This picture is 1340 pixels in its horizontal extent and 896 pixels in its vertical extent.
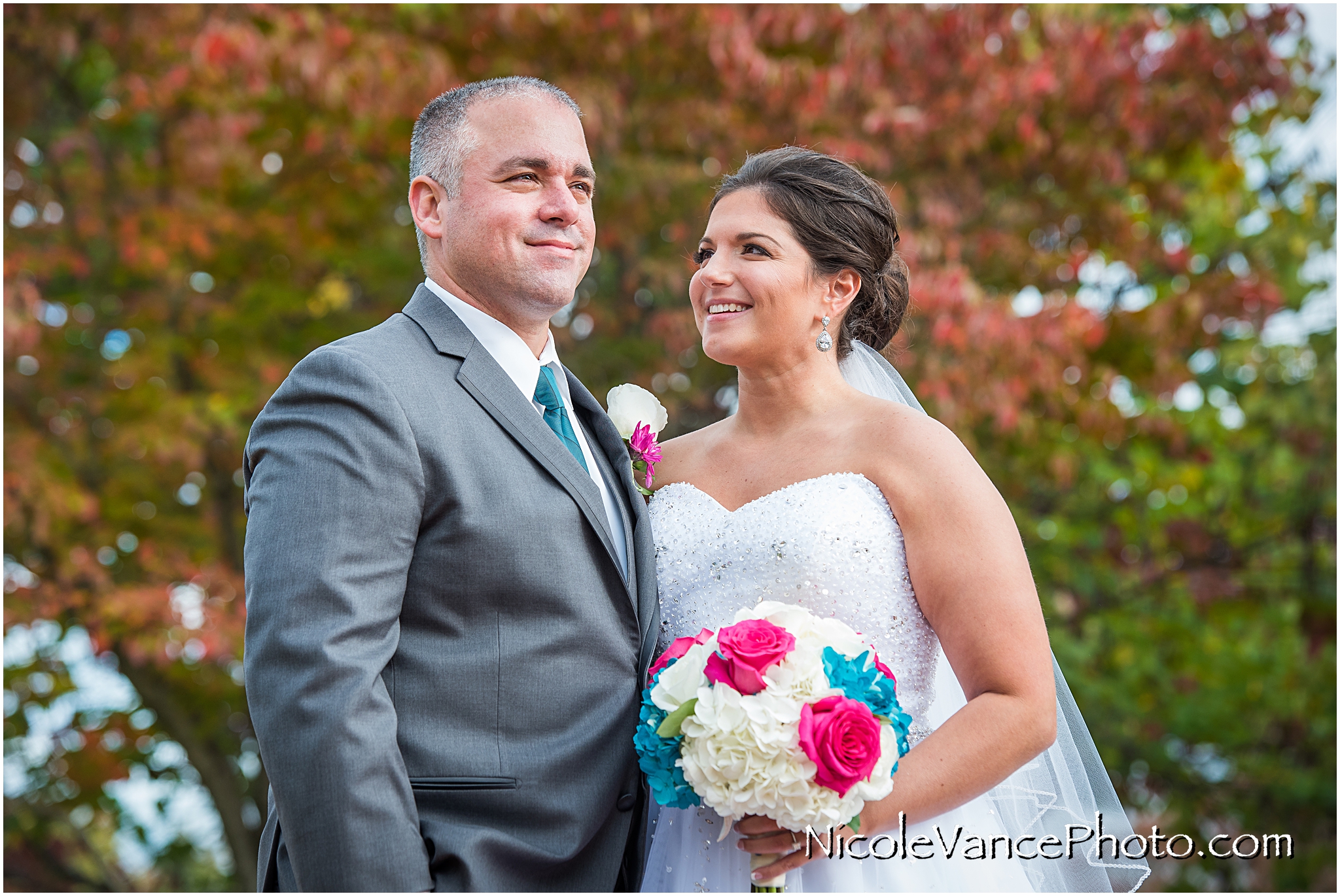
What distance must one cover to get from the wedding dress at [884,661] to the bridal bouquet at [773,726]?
40 cm

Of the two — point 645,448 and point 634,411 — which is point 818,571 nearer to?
point 645,448

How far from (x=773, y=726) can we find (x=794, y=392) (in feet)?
4.22

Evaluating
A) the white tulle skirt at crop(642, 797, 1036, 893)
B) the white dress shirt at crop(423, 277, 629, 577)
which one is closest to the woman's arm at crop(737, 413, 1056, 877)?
the white tulle skirt at crop(642, 797, 1036, 893)

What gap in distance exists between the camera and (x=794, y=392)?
3.42 meters

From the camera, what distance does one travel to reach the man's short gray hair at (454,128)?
9.51 ft

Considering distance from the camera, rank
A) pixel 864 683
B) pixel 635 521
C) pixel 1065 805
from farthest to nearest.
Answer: pixel 1065 805
pixel 635 521
pixel 864 683

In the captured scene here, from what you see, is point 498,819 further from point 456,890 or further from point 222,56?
point 222,56

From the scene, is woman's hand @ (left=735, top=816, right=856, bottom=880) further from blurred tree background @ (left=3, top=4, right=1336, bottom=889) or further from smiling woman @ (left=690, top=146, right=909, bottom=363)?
blurred tree background @ (left=3, top=4, right=1336, bottom=889)

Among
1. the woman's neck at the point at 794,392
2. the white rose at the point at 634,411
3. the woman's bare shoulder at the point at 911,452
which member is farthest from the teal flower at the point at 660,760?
the woman's neck at the point at 794,392

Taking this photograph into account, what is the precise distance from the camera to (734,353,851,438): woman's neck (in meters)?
3.39

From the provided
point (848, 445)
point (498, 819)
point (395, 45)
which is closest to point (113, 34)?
point (395, 45)

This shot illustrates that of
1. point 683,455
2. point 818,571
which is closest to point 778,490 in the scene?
point 818,571

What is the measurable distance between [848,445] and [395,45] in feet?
13.0

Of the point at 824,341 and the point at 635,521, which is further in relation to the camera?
the point at 824,341
